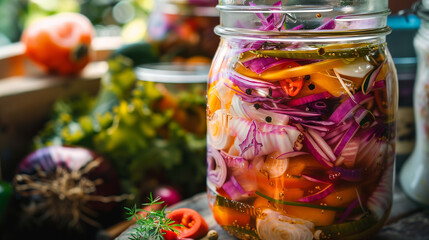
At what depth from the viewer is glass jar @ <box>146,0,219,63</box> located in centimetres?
147

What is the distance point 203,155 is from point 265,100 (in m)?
0.71

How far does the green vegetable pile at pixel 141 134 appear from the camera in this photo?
1.26 metres

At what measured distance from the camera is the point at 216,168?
722 millimetres

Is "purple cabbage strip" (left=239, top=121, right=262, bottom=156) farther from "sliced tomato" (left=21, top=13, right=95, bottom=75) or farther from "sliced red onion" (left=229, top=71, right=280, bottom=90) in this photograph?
"sliced tomato" (left=21, top=13, right=95, bottom=75)

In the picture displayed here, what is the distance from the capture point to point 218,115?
690mm

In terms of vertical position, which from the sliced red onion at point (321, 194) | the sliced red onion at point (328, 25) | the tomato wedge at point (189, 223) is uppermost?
the sliced red onion at point (328, 25)

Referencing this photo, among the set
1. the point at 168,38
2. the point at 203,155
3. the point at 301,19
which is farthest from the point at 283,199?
the point at 168,38

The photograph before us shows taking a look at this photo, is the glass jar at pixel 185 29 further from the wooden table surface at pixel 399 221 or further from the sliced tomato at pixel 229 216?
the sliced tomato at pixel 229 216

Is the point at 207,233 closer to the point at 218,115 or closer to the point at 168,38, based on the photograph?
the point at 218,115

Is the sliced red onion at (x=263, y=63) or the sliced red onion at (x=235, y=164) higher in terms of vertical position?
the sliced red onion at (x=263, y=63)

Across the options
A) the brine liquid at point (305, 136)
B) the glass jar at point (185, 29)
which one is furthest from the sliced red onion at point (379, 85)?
the glass jar at point (185, 29)

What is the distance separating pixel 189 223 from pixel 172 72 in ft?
2.55

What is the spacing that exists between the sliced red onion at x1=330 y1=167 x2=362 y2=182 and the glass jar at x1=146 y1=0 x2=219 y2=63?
0.91m

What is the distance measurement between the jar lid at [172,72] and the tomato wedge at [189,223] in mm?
685
